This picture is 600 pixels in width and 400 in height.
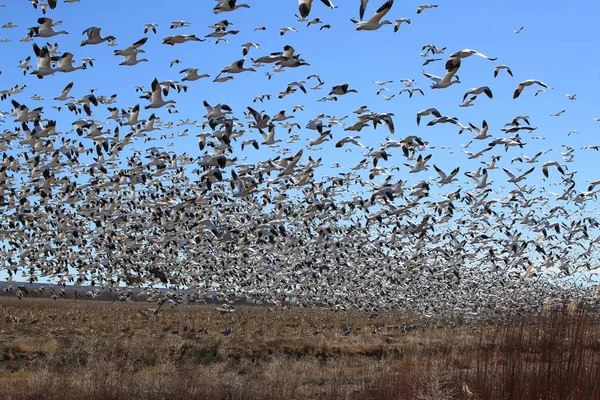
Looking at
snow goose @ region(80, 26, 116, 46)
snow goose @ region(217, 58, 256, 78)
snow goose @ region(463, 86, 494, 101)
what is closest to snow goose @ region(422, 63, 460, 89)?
Result: snow goose @ region(463, 86, 494, 101)

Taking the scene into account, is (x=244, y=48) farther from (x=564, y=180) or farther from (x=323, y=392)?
(x=564, y=180)

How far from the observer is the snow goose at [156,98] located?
17.7 metres

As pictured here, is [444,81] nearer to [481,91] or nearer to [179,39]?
[481,91]

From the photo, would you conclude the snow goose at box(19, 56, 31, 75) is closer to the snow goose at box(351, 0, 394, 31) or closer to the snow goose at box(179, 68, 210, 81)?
the snow goose at box(179, 68, 210, 81)

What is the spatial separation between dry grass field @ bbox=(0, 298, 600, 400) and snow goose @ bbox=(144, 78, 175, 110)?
22.8ft

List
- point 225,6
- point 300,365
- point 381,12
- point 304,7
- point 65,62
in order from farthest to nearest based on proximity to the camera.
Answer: point 300,365, point 65,62, point 225,6, point 381,12, point 304,7

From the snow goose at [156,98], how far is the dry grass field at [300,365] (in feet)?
22.8

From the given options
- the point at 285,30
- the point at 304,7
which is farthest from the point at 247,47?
the point at 304,7

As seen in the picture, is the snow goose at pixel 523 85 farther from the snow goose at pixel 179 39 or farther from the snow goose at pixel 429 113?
the snow goose at pixel 179 39

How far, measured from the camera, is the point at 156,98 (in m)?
17.8

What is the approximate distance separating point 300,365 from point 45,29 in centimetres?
1216

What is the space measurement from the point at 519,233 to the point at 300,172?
9.25 metres

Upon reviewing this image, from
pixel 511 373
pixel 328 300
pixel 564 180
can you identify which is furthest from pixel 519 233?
pixel 328 300

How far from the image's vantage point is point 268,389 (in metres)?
15.5
